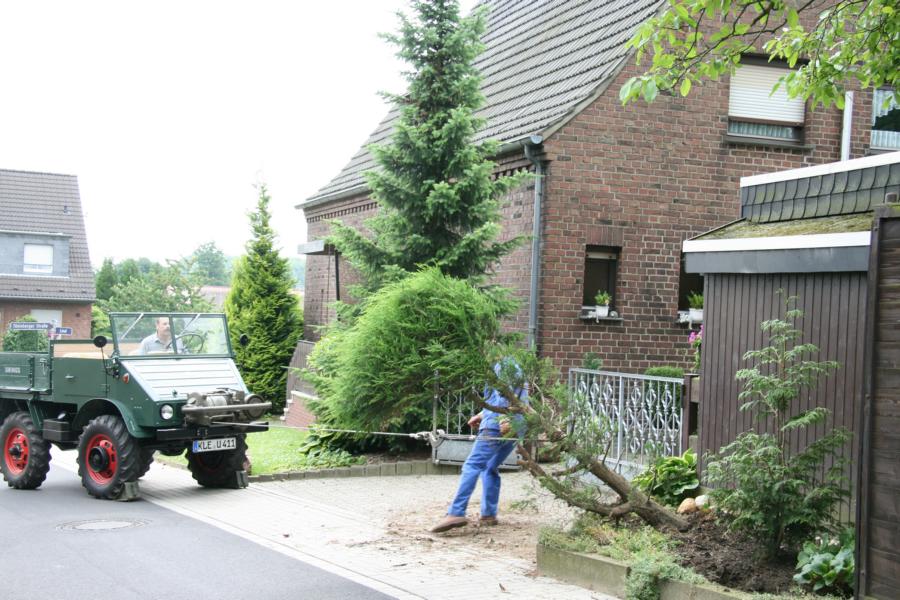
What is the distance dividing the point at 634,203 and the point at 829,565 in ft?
32.3

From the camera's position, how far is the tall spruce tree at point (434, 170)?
45.8 feet

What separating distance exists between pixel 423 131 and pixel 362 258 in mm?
1962

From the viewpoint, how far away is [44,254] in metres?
49.9

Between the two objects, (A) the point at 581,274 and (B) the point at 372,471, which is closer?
(B) the point at 372,471

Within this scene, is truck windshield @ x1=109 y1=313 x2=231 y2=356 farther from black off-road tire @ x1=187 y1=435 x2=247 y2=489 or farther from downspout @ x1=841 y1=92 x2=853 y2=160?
downspout @ x1=841 y1=92 x2=853 y2=160

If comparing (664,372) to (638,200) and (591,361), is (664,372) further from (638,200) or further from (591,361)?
(638,200)

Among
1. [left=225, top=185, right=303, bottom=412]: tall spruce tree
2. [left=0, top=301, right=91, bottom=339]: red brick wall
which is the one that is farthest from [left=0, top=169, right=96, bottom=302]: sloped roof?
[left=225, top=185, right=303, bottom=412]: tall spruce tree

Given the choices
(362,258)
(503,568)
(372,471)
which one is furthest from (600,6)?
(503,568)

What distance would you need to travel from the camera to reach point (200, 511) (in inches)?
430

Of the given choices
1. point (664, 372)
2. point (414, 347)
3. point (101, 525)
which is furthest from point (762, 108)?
point (101, 525)

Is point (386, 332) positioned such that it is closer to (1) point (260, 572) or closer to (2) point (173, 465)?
(1) point (260, 572)

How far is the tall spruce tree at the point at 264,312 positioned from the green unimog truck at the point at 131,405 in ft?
40.3

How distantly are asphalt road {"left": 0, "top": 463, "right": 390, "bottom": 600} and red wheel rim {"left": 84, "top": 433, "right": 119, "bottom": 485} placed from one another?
632 mm

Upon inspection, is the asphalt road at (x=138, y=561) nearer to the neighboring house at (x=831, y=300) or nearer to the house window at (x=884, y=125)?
the neighboring house at (x=831, y=300)
